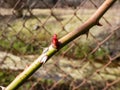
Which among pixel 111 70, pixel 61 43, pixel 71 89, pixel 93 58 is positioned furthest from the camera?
pixel 93 58

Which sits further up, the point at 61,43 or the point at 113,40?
the point at 61,43

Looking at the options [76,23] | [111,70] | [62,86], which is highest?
[76,23]

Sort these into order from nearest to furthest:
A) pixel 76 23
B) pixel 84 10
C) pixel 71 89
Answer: pixel 71 89, pixel 84 10, pixel 76 23

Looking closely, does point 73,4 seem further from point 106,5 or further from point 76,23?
point 106,5

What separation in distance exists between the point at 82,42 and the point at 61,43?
7.26ft

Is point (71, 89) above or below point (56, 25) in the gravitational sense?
below

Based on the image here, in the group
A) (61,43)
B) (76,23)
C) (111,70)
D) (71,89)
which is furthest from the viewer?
(76,23)

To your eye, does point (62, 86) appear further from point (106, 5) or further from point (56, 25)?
point (106, 5)

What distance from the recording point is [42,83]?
2275 mm

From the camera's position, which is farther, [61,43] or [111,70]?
[111,70]

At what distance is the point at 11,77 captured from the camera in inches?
95.0

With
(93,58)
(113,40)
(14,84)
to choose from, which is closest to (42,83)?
(93,58)

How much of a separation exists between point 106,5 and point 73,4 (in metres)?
2.05

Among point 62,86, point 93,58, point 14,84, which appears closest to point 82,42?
point 93,58
